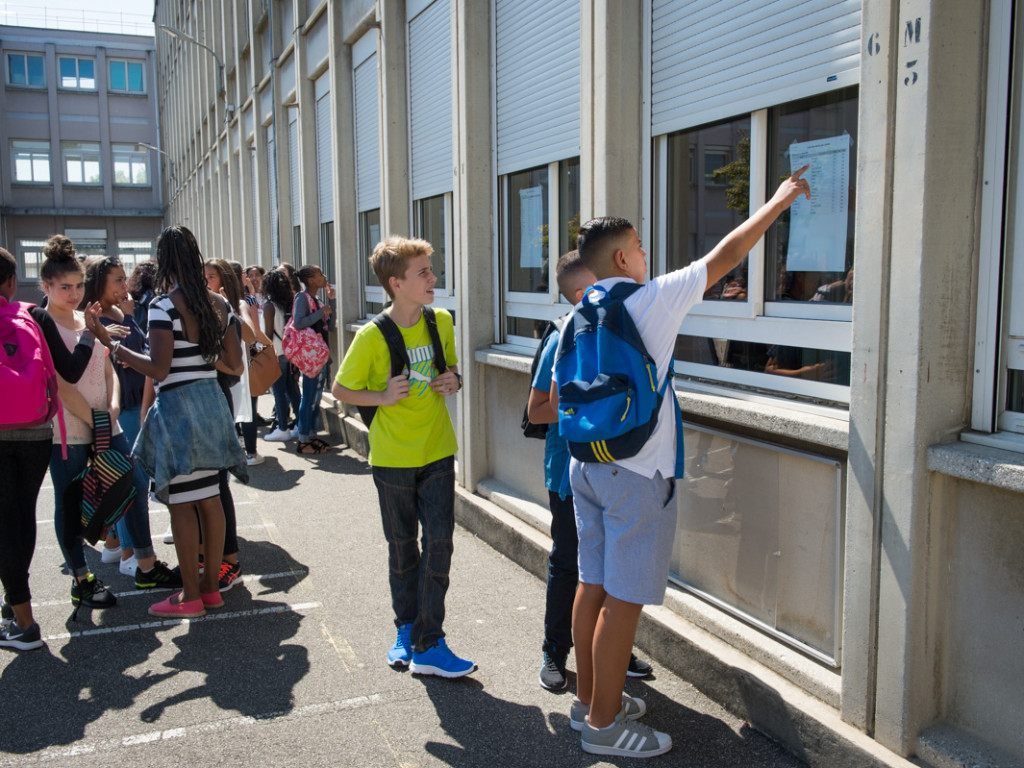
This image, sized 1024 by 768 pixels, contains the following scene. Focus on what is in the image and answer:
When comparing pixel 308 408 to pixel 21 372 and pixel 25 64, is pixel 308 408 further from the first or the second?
pixel 25 64

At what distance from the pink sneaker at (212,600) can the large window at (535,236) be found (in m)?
2.71

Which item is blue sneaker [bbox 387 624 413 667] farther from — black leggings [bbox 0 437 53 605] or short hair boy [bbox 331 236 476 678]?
black leggings [bbox 0 437 53 605]

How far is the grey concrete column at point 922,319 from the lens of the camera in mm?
2824

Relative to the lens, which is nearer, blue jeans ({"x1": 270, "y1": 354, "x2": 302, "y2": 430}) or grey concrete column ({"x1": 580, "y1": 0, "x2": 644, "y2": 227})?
grey concrete column ({"x1": 580, "y1": 0, "x2": 644, "y2": 227})

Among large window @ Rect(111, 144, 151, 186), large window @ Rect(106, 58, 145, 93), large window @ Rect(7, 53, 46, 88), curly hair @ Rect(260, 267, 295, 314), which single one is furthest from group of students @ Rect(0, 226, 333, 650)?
large window @ Rect(106, 58, 145, 93)

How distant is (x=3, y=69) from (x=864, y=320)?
53.9 m

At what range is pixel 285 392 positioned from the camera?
34.9ft

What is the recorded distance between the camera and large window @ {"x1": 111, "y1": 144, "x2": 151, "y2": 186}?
4972 cm

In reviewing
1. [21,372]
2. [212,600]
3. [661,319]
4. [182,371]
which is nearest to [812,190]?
[661,319]

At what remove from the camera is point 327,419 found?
11047mm

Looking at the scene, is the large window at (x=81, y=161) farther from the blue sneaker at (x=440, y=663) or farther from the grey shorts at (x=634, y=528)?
the grey shorts at (x=634, y=528)

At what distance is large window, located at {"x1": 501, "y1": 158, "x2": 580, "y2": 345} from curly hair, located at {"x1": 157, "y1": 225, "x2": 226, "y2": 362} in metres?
2.25

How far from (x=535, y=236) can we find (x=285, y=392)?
5.11 meters

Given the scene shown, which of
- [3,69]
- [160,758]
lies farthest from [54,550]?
[3,69]
